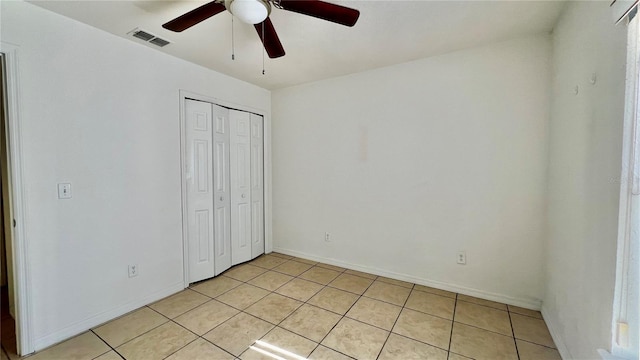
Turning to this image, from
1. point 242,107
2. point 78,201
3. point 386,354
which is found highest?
point 242,107

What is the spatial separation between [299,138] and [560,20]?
8.88 ft

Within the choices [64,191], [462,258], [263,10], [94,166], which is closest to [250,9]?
[263,10]

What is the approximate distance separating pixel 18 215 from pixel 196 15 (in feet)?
5.90

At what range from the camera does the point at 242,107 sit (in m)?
3.29

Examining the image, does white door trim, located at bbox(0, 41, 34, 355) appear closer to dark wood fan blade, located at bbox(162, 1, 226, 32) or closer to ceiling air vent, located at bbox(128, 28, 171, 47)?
ceiling air vent, located at bbox(128, 28, 171, 47)

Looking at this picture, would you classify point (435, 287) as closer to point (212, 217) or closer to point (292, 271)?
point (292, 271)

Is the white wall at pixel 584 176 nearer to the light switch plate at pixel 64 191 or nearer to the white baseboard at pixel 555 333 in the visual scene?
the white baseboard at pixel 555 333

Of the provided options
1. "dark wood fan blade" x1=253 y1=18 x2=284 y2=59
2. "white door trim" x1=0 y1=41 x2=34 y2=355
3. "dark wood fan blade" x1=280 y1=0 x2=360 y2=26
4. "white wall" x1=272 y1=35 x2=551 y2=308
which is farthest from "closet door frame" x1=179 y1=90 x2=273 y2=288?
"dark wood fan blade" x1=280 y1=0 x2=360 y2=26

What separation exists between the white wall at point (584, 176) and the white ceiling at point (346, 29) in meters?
0.40

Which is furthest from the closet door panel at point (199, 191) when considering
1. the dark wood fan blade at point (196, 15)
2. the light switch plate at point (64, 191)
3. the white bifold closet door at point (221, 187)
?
the dark wood fan blade at point (196, 15)

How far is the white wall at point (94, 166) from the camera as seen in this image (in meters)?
1.78

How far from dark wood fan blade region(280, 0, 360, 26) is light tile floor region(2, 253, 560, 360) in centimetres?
212

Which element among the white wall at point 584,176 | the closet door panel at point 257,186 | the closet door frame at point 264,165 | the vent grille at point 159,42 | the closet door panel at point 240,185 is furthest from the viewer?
the closet door panel at point 257,186

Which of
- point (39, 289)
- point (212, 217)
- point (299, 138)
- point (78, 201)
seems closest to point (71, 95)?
point (78, 201)
